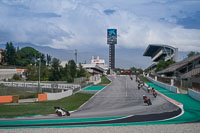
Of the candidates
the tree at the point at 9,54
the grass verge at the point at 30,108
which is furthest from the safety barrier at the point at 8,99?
the tree at the point at 9,54

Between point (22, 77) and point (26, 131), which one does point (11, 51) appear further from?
point (26, 131)

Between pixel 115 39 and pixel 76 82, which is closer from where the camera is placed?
pixel 76 82

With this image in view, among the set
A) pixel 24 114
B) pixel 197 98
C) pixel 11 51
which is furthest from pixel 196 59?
pixel 11 51

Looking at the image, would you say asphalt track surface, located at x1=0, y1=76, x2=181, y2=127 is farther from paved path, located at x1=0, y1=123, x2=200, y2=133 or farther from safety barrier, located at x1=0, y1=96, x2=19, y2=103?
safety barrier, located at x1=0, y1=96, x2=19, y2=103

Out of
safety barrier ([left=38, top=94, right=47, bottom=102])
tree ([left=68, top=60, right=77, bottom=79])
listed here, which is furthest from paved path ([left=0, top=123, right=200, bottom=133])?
tree ([left=68, top=60, right=77, bottom=79])

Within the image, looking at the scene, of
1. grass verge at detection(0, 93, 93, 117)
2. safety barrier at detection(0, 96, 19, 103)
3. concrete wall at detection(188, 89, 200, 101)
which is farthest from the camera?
safety barrier at detection(0, 96, 19, 103)

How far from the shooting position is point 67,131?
13.1m

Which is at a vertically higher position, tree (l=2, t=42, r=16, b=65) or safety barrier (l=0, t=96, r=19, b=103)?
tree (l=2, t=42, r=16, b=65)

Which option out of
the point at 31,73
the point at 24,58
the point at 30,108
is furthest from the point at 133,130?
the point at 24,58

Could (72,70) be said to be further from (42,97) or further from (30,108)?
(30,108)

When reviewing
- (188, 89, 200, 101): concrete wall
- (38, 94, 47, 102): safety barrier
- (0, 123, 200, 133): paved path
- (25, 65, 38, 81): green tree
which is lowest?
(38, 94, 47, 102): safety barrier

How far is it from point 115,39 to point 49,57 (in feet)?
187

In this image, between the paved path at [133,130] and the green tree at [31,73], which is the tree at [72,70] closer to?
the green tree at [31,73]

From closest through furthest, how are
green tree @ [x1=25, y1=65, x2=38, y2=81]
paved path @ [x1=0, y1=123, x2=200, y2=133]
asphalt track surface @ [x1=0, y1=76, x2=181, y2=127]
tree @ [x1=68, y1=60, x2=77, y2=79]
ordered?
paved path @ [x1=0, y1=123, x2=200, y2=133] < asphalt track surface @ [x1=0, y1=76, x2=181, y2=127] < tree @ [x1=68, y1=60, x2=77, y2=79] < green tree @ [x1=25, y1=65, x2=38, y2=81]
